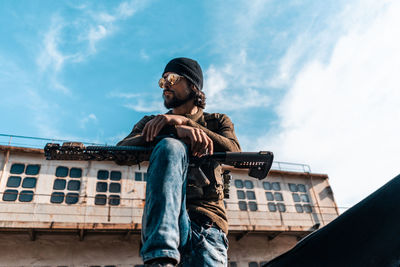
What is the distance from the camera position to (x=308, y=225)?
17.8 meters

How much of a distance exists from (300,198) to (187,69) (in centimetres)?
1849

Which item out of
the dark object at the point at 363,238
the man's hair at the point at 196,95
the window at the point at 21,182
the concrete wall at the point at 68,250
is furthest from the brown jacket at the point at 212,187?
the window at the point at 21,182

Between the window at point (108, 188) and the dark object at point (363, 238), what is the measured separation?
1434cm

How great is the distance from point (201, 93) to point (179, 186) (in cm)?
127

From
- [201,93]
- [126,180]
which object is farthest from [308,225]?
[201,93]

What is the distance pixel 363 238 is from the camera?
4.02 ft

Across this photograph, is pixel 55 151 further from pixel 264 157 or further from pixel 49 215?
pixel 49 215

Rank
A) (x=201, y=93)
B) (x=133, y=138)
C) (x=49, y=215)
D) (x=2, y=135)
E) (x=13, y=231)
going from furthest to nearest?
1. (x=2, y=135)
2. (x=49, y=215)
3. (x=13, y=231)
4. (x=201, y=93)
5. (x=133, y=138)

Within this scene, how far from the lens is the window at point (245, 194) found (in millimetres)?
17297

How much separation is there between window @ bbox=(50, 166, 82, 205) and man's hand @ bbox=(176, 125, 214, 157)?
14.0 meters

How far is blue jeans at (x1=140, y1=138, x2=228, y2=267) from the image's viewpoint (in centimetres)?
129

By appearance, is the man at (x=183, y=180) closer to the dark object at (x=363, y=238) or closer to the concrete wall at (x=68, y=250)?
the dark object at (x=363, y=238)

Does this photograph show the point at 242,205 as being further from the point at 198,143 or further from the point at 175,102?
the point at 198,143

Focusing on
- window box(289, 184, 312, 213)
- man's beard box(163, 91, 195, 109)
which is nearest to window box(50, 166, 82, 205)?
window box(289, 184, 312, 213)
